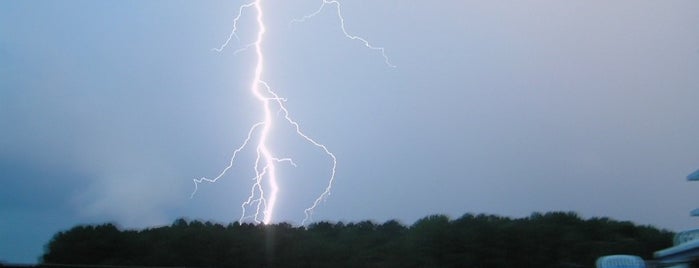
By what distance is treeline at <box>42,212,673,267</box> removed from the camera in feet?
113

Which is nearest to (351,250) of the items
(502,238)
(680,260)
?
(502,238)

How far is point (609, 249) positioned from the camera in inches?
1423

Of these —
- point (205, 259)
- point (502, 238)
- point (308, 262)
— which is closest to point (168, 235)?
point (205, 259)

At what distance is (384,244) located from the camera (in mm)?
40344

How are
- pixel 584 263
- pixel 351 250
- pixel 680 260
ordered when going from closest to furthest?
pixel 680 260 < pixel 584 263 < pixel 351 250

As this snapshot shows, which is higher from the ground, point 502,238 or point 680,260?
point 502,238

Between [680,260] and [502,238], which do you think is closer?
[680,260]

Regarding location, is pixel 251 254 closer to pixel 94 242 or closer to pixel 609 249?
pixel 94 242

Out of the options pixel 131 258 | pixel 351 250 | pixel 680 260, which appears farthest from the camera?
pixel 351 250

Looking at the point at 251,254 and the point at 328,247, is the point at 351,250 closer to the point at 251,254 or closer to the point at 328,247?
the point at 328,247

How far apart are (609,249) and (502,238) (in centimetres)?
482

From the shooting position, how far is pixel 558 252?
35438 millimetres

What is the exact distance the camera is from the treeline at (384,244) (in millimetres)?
34406

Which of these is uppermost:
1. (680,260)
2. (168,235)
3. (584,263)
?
(168,235)
